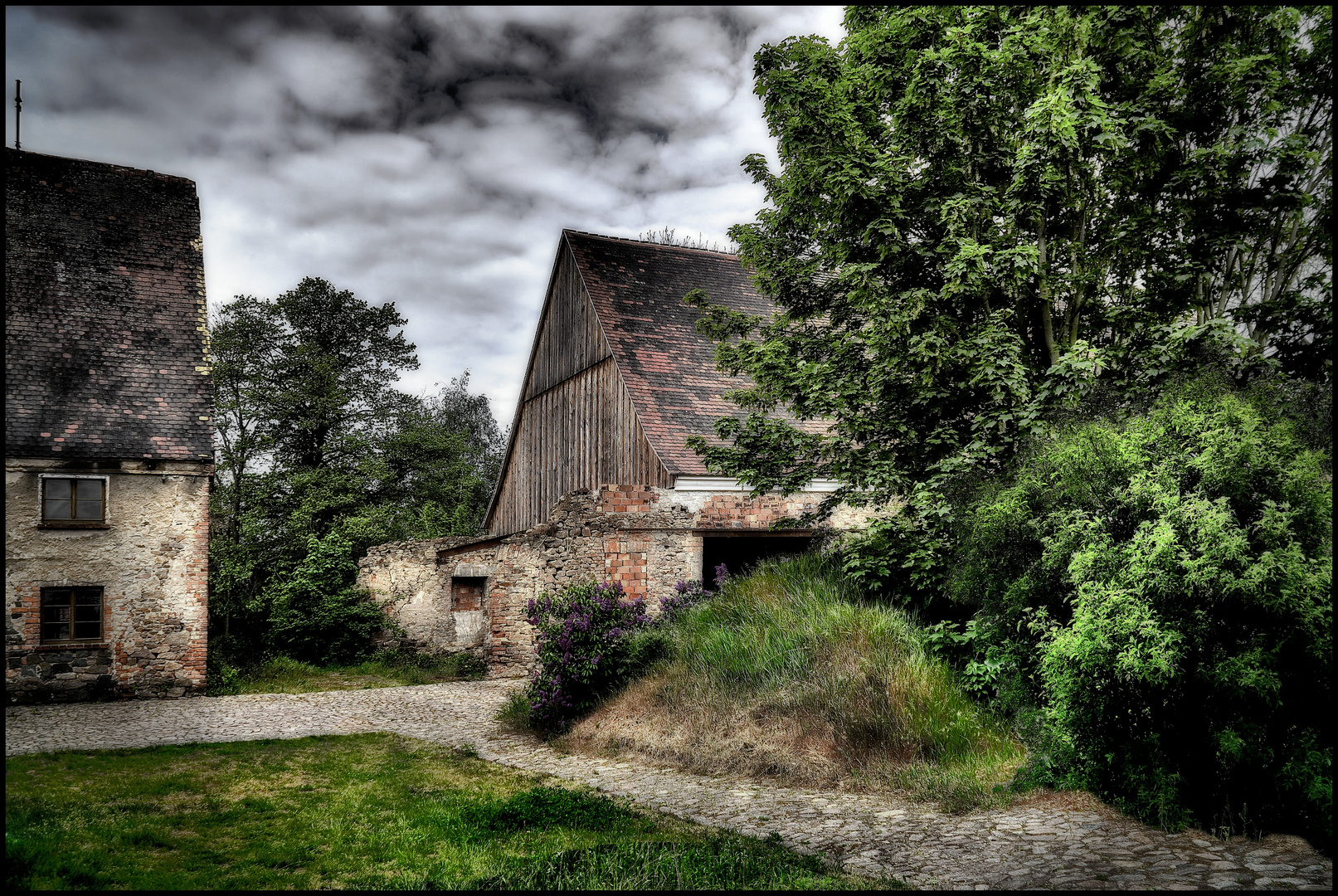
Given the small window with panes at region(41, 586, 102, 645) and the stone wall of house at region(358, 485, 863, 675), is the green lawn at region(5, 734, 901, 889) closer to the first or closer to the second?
the stone wall of house at region(358, 485, 863, 675)

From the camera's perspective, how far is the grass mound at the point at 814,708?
739cm

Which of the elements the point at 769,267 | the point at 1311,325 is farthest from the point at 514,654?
the point at 1311,325

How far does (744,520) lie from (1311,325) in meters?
9.60

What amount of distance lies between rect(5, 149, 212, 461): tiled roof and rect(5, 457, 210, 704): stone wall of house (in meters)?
0.54

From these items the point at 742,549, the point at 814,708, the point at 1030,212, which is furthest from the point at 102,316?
the point at 1030,212

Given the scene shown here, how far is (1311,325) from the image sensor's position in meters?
6.58

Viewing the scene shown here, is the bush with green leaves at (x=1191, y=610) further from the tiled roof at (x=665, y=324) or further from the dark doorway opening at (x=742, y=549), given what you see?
the dark doorway opening at (x=742, y=549)

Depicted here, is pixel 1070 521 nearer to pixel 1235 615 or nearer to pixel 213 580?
pixel 1235 615

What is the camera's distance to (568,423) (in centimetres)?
1845

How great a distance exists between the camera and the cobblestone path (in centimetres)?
497

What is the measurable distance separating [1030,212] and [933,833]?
605cm

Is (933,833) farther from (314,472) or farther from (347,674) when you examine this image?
(314,472)

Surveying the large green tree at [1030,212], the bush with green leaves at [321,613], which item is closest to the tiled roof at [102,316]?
the bush with green leaves at [321,613]

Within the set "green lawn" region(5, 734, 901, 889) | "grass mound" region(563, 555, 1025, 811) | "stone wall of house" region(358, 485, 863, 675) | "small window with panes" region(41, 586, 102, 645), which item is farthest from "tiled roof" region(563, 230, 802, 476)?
"small window with panes" region(41, 586, 102, 645)
